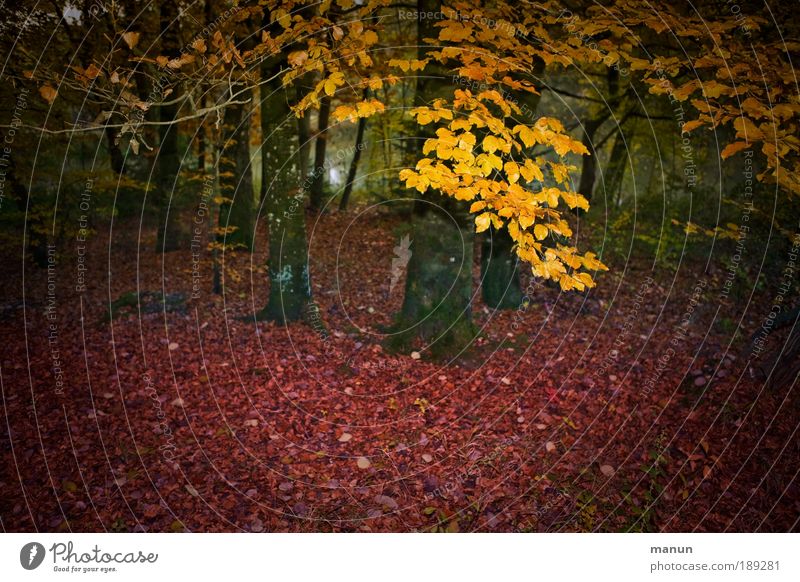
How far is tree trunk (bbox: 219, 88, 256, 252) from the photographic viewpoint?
36.6 feet

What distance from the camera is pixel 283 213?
7.71 m

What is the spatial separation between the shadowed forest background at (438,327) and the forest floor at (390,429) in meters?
0.03

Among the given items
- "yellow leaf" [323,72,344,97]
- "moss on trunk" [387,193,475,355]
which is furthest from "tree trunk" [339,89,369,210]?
"yellow leaf" [323,72,344,97]

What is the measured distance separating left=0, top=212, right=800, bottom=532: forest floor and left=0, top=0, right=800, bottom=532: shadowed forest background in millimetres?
33

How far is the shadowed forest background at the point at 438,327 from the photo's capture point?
4074mm

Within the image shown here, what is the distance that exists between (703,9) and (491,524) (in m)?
6.71

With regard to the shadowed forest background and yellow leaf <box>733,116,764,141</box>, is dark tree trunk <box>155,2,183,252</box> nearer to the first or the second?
the shadowed forest background

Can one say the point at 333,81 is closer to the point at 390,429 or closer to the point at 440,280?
the point at 440,280

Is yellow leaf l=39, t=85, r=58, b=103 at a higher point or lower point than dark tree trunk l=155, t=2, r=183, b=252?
lower

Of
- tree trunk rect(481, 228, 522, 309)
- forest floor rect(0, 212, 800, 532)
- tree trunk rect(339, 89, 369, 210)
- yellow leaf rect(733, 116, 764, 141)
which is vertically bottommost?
forest floor rect(0, 212, 800, 532)

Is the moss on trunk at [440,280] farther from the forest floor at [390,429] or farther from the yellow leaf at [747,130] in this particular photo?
the yellow leaf at [747,130]

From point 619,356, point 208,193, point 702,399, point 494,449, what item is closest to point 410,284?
point 494,449

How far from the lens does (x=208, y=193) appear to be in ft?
36.6
